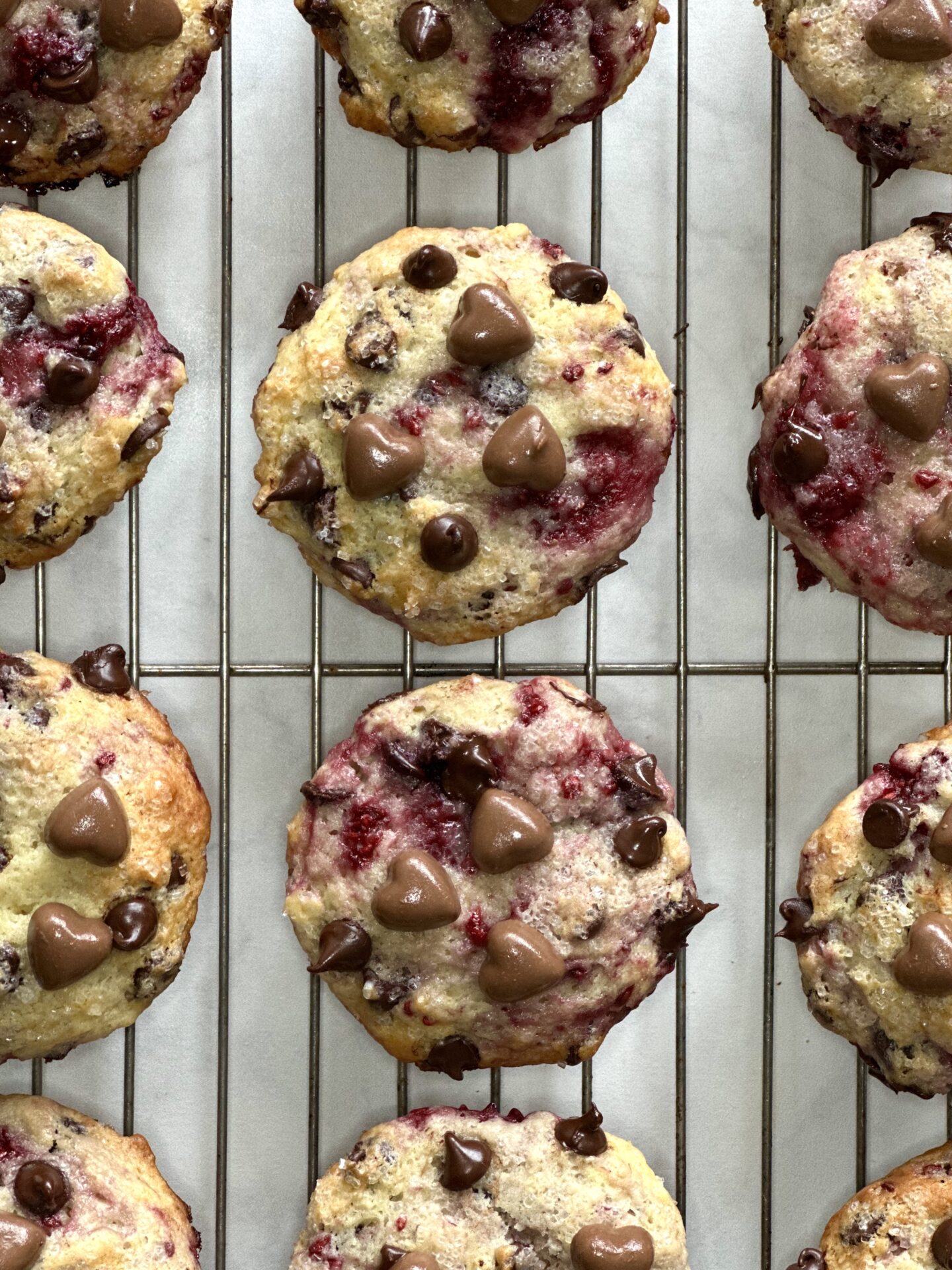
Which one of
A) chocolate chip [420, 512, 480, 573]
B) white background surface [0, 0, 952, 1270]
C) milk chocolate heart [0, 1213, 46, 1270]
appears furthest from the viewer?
white background surface [0, 0, 952, 1270]

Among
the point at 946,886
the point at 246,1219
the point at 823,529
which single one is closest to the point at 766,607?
the point at 823,529

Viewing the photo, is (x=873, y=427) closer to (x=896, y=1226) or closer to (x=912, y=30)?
(x=912, y=30)

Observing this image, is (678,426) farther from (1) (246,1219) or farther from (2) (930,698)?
(1) (246,1219)

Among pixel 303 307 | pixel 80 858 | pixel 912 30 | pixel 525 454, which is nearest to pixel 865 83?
pixel 912 30

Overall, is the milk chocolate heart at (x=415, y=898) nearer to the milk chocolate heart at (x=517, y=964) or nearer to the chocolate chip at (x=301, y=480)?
the milk chocolate heart at (x=517, y=964)

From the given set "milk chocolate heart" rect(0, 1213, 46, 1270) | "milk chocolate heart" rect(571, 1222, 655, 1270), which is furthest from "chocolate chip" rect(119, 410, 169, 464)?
"milk chocolate heart" rect(571, 1222, 655, 1270)

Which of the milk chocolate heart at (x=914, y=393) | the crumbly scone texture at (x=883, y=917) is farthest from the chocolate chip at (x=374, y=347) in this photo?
the crumbly scone texture at (x=883, y=917)

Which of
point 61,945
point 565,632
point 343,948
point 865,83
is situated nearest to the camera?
point 61,945

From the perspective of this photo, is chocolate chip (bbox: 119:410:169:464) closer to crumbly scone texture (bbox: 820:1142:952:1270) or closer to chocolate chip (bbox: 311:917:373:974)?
chocolate chip (bbox: 311:917:373:974)
